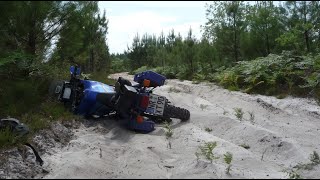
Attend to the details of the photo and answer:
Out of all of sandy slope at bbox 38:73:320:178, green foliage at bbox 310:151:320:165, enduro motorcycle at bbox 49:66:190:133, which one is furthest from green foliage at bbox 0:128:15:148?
green foliage at bbox 310:151:320:165

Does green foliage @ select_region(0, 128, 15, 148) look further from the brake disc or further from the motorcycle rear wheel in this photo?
the motorcycle rear wheel

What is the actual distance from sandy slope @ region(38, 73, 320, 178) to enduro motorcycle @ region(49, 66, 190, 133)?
0.83 ft

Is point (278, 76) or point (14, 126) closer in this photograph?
point (14, 126)

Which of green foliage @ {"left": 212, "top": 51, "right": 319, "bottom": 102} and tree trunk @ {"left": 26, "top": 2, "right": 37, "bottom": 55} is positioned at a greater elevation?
tree trunk @ {"left": 26, "top": 2, "right": 37, "bottom": 55}

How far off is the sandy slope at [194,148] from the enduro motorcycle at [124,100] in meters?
0.25

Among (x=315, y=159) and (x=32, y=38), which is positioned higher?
(x=32, y=38)

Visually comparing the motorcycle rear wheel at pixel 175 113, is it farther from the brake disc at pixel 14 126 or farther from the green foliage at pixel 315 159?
the green foliage at pixel 315 159

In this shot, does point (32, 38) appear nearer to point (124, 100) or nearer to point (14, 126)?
point (124, 100)

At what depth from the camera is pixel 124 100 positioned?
281 inches

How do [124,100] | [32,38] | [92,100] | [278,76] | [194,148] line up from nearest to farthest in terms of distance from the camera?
[194,148] → [124,100] → [92,100] → [32,38] → [278,76]

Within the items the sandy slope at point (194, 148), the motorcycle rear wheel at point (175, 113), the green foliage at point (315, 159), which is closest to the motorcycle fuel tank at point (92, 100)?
the sandy slope at point (194, 148)

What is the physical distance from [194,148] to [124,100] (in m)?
1.84

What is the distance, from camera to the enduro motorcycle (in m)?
7.20

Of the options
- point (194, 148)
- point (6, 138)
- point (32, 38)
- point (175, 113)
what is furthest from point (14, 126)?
point (32, 38)
